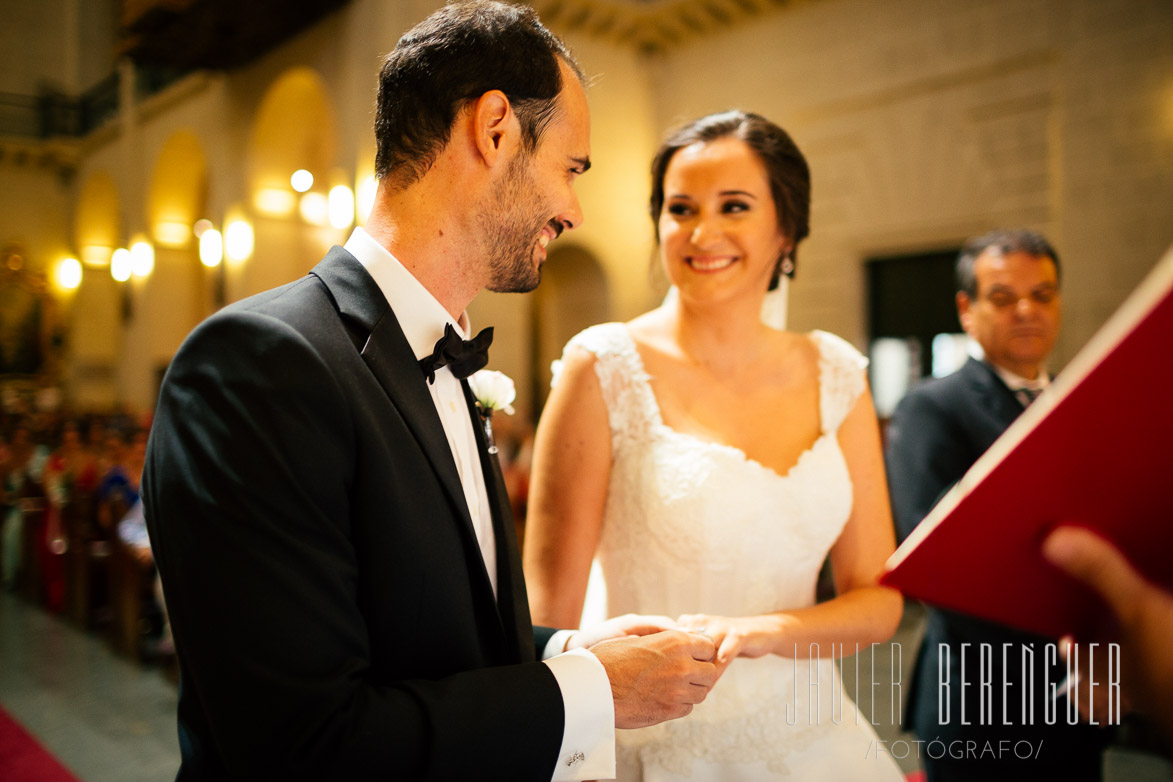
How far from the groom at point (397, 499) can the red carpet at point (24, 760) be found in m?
3.09

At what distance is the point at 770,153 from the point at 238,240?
29.8 feet

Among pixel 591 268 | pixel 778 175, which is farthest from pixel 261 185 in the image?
pixel 778 175

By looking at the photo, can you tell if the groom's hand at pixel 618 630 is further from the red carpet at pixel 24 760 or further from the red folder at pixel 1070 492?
the red carpet at pixel 24 760

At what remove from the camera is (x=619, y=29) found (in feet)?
30.1

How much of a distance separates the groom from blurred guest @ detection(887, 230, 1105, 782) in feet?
4.20

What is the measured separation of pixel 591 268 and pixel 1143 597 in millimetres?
9099

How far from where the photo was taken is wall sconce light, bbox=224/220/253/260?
943cm

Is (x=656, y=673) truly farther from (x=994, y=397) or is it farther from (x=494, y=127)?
(x=994, y=397)

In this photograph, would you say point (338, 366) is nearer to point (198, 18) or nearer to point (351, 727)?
point (351, 727)

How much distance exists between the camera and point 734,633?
1499 millimetres

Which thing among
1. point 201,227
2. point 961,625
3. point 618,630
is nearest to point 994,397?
point 961,625

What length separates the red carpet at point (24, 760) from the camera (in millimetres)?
3303

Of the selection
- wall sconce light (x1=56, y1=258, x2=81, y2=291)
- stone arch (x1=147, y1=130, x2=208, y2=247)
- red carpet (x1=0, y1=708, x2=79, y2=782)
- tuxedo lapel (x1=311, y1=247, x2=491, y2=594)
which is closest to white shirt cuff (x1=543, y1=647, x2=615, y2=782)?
tuxedo lapel (x1=311, y1=247, x2=491, y2=594)

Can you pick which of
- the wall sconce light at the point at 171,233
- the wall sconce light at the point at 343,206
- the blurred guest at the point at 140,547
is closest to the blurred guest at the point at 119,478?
the blurred guest at the point at 140,547
